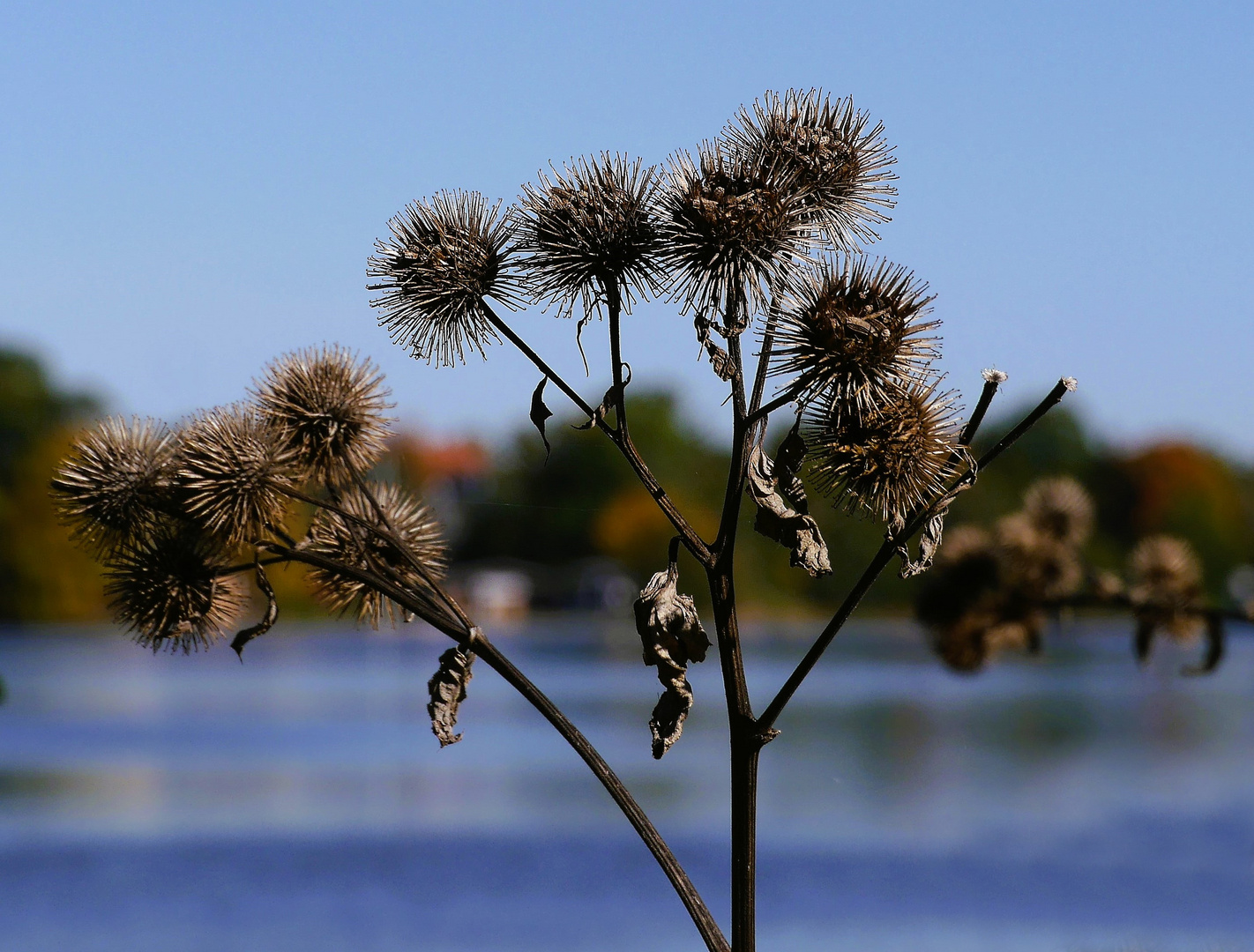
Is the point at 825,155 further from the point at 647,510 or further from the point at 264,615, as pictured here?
the point at 647,510

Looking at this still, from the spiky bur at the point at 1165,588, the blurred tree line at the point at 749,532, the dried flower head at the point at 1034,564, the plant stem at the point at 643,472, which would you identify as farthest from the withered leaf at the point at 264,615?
the blurred tree line at the point at 749,532

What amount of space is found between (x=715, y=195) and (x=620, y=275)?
0.29m

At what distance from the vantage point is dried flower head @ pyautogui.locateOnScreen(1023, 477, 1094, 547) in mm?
7422

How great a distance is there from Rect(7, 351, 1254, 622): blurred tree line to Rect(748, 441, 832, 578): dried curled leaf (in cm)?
1817

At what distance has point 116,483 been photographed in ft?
10.8

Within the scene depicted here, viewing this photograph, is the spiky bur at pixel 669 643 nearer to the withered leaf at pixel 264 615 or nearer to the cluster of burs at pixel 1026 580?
the withered leaf at pixel 264 615

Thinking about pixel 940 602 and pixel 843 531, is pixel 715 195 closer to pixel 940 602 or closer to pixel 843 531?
pixel 940 602

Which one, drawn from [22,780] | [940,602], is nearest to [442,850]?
[22,780]

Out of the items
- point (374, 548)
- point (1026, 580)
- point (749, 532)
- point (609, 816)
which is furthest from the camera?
point (749, 532)

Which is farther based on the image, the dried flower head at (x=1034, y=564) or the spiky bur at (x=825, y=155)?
the dried flower head at (x=1034, y=564)

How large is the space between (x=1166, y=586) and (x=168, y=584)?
5.35 m

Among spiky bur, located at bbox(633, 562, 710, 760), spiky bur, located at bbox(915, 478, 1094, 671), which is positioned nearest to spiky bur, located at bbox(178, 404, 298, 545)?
spiky bur, located at bbox(633, 562, 710, 760)

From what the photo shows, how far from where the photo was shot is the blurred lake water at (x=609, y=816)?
41.2ft

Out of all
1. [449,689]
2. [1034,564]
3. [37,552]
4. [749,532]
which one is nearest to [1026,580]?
[1034,564]
